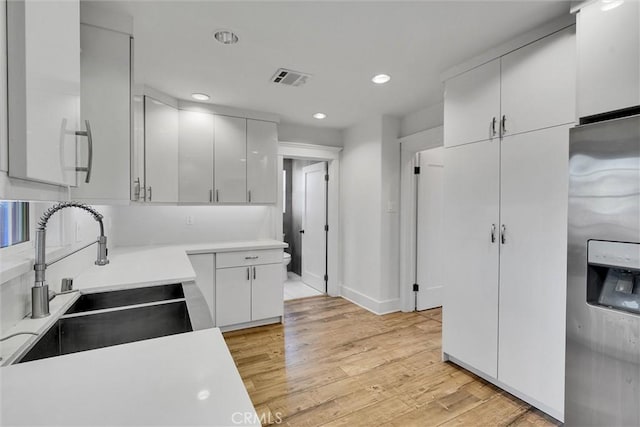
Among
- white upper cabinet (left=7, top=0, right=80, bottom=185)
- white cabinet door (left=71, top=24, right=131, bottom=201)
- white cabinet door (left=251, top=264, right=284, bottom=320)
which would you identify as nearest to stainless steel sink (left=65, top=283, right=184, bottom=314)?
white cabinet door (left=71, top=24, right=131, bottom=201)

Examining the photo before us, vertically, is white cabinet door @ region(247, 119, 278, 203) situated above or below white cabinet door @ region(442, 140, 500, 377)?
above

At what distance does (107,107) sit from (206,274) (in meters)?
1.80

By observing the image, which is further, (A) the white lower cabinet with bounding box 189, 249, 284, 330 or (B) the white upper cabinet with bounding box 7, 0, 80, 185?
(A) the white lower cabinet with bounding box 189, 249, 284, 330

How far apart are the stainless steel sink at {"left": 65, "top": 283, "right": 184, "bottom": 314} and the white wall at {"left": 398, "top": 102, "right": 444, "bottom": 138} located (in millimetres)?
2915

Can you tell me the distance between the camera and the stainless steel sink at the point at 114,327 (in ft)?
4.19

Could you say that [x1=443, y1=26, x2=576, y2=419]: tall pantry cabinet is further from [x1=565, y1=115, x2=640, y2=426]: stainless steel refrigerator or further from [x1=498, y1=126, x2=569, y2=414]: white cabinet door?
[x1=565, y1=115, x2=640, y2=426]: stainless steel refrigerator

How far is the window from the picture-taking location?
1182mm

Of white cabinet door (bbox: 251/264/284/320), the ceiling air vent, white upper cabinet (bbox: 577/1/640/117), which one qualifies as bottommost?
white cabinet door (bbox: 251/264/284/320)

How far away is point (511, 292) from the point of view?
6.63 ft

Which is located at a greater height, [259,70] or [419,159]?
[259,70]

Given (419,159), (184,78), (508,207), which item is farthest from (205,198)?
(508,207)

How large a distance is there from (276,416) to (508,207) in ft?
6.64

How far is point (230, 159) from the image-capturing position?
3.44 metres

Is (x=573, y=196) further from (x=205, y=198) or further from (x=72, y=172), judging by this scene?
(x=205, y=198)
